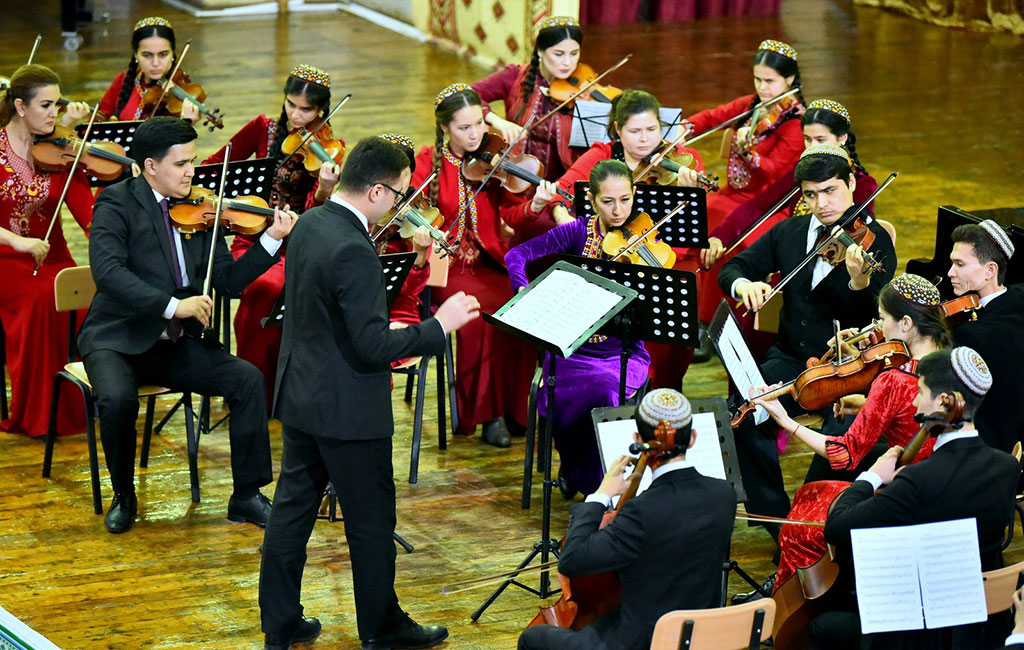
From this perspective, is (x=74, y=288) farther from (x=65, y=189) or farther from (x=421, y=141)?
(x=421, y=141)

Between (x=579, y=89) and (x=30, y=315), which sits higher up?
(x=579, y=89)

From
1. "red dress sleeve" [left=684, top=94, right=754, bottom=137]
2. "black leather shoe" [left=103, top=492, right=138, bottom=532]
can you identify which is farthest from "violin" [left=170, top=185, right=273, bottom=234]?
"red dress sleeve" [left=684, top=94, right=754, bottom=137]

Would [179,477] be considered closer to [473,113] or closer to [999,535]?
[473,113]

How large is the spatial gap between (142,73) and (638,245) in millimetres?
2715

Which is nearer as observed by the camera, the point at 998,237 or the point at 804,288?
the point at 998,237

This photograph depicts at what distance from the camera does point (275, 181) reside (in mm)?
5430

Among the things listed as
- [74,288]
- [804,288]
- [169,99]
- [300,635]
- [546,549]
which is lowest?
[300,635]

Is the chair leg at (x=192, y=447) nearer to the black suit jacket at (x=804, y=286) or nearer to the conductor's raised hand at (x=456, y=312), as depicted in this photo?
the conductor's raised hand at (x=456, y=312)

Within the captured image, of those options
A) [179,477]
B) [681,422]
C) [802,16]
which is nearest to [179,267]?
[179,477]

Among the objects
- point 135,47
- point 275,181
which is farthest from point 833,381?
point 135,47

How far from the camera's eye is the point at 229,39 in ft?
36.1

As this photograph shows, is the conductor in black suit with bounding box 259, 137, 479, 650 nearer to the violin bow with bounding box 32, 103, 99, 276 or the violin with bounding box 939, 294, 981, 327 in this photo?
the violin with bounding box 939, 294, 981, 327

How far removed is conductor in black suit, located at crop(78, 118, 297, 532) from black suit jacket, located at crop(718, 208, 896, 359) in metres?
1.66

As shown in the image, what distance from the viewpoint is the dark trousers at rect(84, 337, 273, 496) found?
174 inches
